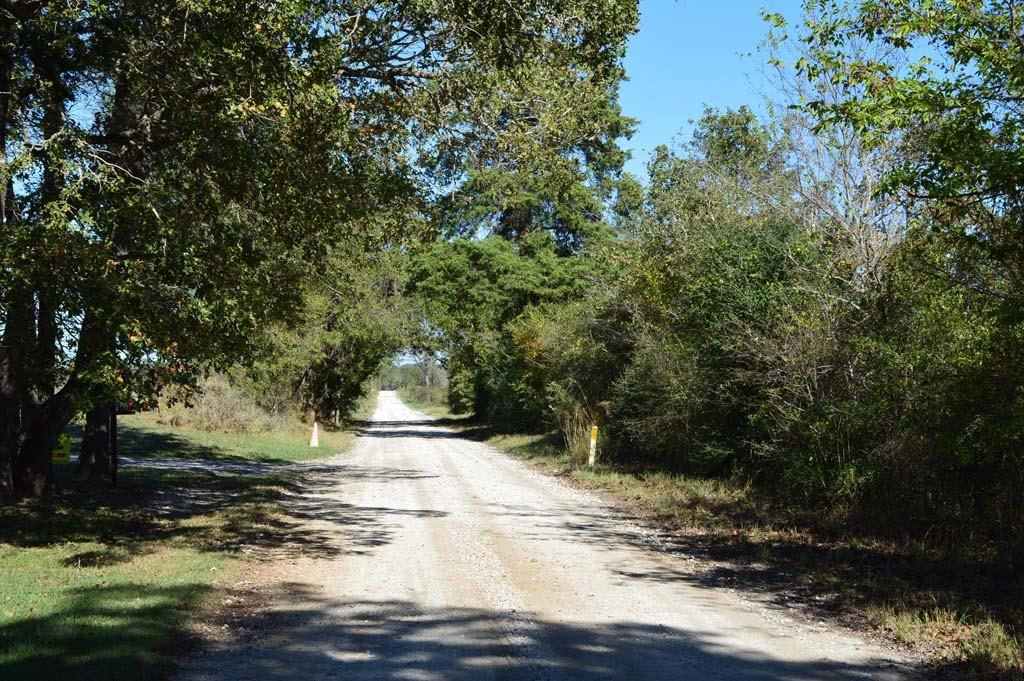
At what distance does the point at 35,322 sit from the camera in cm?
1148

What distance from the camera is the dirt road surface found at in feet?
20.9

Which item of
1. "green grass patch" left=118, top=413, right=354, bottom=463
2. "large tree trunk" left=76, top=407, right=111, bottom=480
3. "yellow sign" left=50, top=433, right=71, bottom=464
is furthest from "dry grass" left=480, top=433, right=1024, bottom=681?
"green grass patch" left=118, top=413, right=354, bottom=463

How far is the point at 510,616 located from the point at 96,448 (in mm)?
12452

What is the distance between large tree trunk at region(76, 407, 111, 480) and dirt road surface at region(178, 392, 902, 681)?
5.62 meters

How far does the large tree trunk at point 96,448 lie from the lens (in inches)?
682

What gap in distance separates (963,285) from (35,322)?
11.0 metres

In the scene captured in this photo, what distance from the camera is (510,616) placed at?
7.85m

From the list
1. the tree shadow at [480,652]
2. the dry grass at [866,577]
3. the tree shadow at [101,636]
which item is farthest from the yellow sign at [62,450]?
the tree shadow at [480,652]

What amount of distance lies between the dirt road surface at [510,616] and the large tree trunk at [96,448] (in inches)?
221

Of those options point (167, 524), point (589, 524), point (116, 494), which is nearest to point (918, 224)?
point (589, 524)

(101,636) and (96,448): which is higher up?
(96,448)

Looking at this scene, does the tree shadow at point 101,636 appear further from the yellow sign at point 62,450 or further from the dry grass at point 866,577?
the yellow sign at point 62,450

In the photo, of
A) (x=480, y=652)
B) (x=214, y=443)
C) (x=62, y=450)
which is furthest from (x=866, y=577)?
(x=214, y=443)

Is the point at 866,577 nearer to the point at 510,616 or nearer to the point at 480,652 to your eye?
the point at 510,616
